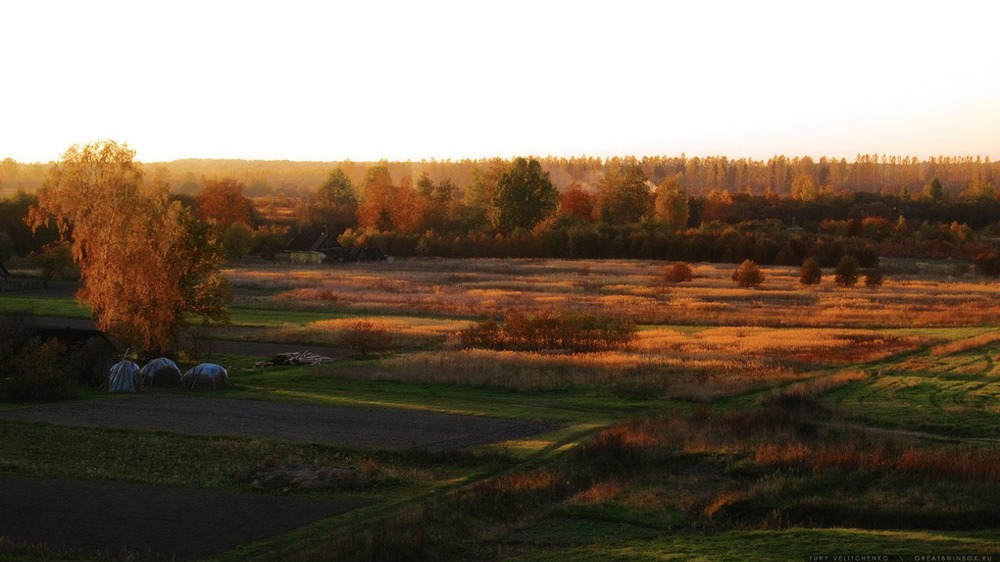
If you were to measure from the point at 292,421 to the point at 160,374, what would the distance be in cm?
1041

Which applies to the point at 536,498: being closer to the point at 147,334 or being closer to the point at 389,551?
the point at 389,551

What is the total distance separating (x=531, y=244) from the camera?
129m

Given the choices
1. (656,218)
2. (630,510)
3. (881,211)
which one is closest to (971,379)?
(630,510)

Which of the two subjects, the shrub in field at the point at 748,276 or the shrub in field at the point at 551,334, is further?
the shrub in field at the point at 748,276

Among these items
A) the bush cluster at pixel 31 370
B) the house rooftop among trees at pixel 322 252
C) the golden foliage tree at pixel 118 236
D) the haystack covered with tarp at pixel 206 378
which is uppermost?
the golden foliage tree at pixel 118 236

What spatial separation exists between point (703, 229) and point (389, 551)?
370 feet

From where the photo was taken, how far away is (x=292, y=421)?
32.6 m

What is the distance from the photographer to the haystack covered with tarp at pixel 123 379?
39.3 meters

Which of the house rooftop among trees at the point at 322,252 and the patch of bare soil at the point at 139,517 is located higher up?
the patch of bare soil at the point at 139,517

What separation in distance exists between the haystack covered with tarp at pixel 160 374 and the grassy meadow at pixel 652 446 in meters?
2.35

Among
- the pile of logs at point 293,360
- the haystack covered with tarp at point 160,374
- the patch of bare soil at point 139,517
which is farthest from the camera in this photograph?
the pile of logs at point 293,360

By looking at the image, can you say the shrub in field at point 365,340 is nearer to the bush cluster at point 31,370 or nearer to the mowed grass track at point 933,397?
the bush cluster at point 31,370

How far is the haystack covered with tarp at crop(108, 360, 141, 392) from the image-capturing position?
39.3 m

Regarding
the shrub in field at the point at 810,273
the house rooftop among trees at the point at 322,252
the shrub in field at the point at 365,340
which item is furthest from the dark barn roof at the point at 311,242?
the shrub in field at the point at 365,340
